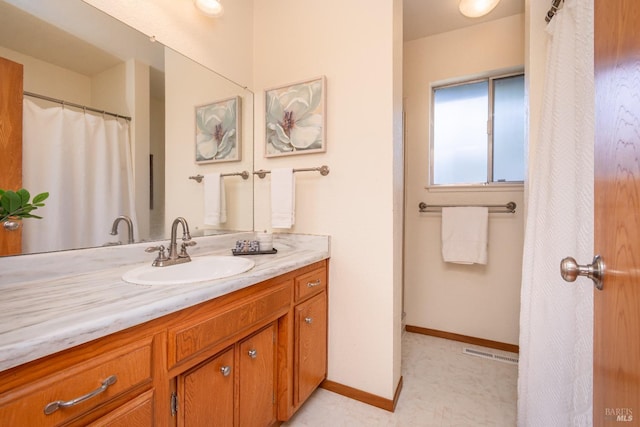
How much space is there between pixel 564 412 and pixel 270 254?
4.60ft

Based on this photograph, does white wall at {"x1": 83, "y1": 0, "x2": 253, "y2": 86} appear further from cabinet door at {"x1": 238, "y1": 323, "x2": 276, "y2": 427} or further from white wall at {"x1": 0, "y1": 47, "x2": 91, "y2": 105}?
cabinet door at {"x1": 238, "y1": 323, "x2": 276, "y2": 427}

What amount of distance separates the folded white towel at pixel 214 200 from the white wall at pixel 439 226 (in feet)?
5.11

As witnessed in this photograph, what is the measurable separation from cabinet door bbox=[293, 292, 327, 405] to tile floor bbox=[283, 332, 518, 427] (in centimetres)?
13

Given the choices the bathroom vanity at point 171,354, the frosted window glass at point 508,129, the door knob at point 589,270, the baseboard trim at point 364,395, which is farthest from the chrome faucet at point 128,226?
the frosted window glass at point 508,129

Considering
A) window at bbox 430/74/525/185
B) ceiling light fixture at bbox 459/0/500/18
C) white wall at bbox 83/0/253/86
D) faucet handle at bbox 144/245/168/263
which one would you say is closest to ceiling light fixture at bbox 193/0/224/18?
white wall at bbox 83/0/253/86

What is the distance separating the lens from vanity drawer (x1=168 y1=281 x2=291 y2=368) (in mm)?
771

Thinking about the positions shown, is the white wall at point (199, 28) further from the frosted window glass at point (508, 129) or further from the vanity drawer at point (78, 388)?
the frosted window glass at point (508, 129)

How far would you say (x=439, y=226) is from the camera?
7.40 feet

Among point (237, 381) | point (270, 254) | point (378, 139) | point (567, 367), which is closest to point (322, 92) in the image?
point (378, 139)

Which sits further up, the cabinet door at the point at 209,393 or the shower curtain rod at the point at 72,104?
the shower curtain rod at the point at 72,104

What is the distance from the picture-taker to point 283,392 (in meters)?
1.23

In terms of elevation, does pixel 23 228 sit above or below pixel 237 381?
above

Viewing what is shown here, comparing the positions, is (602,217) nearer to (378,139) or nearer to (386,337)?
(378,139)

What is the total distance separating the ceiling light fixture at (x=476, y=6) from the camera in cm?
160
